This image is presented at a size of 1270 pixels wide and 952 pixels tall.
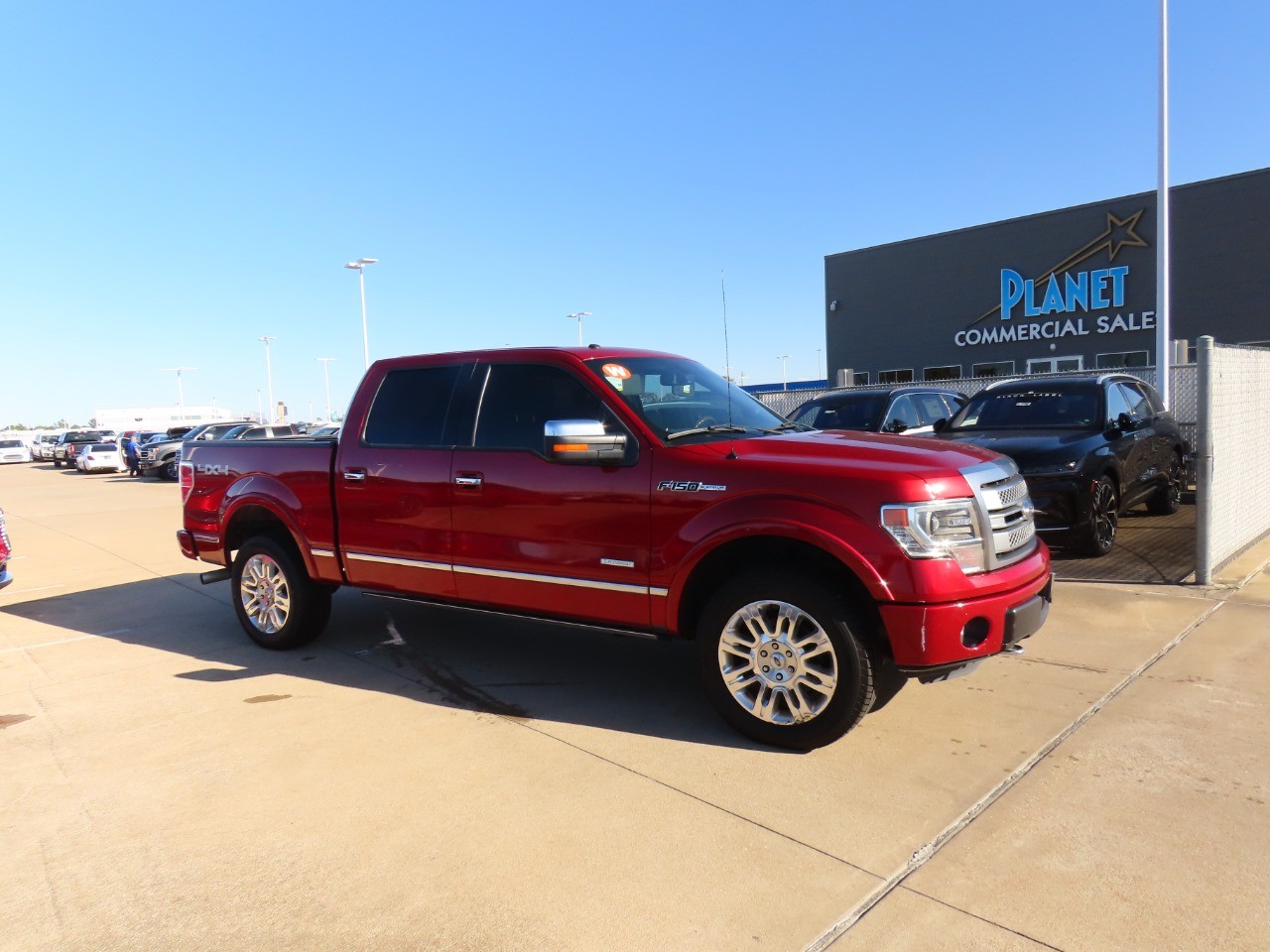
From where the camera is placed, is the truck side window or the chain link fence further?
the chain link fence

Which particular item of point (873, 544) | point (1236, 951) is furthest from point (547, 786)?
point (1236, 951)

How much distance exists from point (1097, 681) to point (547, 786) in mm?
3081

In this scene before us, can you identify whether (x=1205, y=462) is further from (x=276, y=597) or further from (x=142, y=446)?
(x=142, y=446)

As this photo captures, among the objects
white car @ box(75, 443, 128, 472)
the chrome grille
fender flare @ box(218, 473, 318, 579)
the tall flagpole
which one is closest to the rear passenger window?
fender flare @ box(218, 473, 318, 579)

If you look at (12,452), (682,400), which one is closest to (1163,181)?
(682,400)

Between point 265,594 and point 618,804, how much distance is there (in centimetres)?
362

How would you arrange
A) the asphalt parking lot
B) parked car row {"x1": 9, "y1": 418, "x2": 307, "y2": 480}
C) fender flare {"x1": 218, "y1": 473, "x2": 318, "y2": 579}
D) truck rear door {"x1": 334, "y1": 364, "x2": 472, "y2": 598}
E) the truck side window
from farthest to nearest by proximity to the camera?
parked car row {"x1": 9, "y1": 418, "x2": 307, "y2": 480} → fender flare {"x1": 218, "y1": 473, "x2": 318, "y2": 579} → truck rear door {"x1": 334, "y1": 364, "x2": 472, "y2": 598} → the truck side window → the asphalt parking lot

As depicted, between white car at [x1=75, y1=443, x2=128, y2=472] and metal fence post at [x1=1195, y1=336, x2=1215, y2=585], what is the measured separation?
3803 cm

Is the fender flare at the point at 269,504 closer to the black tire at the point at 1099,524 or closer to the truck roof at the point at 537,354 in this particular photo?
the truck roof at the point at 537,354

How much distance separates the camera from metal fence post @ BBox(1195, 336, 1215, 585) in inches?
255

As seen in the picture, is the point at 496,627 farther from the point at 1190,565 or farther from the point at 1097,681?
the point at 1190,565

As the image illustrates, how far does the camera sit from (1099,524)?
7.91 metres

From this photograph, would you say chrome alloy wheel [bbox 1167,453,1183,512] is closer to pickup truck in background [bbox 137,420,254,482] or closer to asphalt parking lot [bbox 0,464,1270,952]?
asphalt parking lot [bbox 0,464,1270,952]

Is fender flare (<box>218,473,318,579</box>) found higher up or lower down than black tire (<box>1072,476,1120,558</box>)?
higher up
